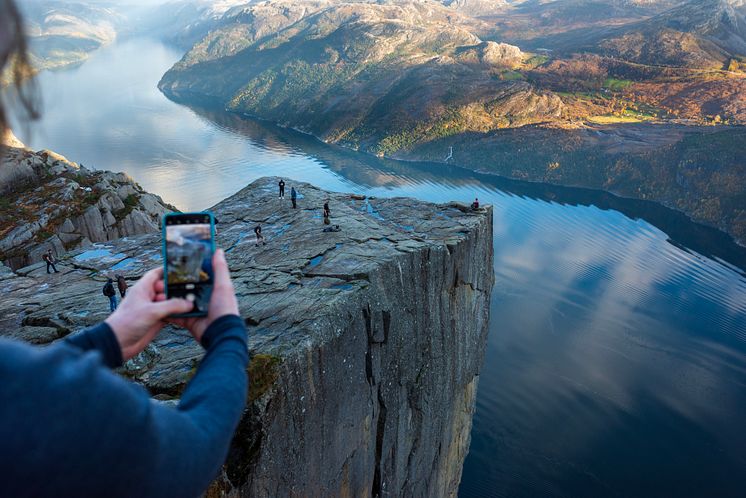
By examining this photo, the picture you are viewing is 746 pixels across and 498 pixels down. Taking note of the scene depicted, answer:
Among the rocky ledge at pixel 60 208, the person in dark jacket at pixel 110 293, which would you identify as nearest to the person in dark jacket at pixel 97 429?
the person in dark jacket at pixel 110 293

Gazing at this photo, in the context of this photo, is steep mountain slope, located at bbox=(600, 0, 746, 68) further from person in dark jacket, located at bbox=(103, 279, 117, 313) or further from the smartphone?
the smartphone

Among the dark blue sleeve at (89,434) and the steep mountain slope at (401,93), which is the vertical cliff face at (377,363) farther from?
the steep mountain slope at (401,93)

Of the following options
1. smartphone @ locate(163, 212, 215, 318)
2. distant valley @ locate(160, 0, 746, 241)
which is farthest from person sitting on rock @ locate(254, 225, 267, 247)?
distant valley @ locate(160, 0, 746, 241)

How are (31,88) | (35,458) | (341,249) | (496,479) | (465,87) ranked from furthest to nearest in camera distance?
(465,87) → (496,479) → (341,249) → (31,88) → (35,458)

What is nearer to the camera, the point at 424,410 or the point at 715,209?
the point at 424,410

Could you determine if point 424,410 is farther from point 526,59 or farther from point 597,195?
point 526,59

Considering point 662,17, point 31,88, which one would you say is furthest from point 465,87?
point 31,88

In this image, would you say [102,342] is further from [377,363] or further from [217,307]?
[377,363]
